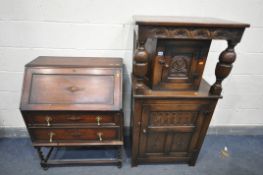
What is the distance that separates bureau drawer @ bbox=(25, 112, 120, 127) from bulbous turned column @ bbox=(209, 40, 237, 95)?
76 cm

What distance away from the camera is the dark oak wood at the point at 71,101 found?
131 cm

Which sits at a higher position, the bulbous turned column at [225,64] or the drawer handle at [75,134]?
the bulbous turned column at [225,64]

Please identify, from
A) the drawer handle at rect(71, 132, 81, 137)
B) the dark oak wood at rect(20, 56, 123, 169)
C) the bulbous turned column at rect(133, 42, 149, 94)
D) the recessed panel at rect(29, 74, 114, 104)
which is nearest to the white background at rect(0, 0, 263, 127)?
the dark oak wood at rect(20, 56, 123, 169)

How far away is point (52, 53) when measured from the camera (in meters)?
1.62

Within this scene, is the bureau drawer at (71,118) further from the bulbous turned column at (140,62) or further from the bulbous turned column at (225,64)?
the bulbous turned column at (225,64)

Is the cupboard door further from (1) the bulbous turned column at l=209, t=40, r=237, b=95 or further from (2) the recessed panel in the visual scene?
(2) the recessed panel

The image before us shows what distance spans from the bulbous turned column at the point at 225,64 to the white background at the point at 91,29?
503mm

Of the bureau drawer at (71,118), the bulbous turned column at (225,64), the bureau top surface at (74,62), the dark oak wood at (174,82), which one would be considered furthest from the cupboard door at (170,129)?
the bureau top surface at (74,62)

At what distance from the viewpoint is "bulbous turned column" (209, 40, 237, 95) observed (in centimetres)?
116

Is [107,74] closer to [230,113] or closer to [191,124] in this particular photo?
[191,124]

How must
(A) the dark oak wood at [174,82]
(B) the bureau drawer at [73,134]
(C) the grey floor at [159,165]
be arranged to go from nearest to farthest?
1. (A) the dark oak wood at [174,82]
2. (B) the bureau drawer at [73,134]
3. (C) the grey floor at [159,165]

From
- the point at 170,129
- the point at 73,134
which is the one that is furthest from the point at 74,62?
the point at 170,129

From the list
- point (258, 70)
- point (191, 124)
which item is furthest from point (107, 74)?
point (258, 70)

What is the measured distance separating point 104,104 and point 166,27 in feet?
2.26
